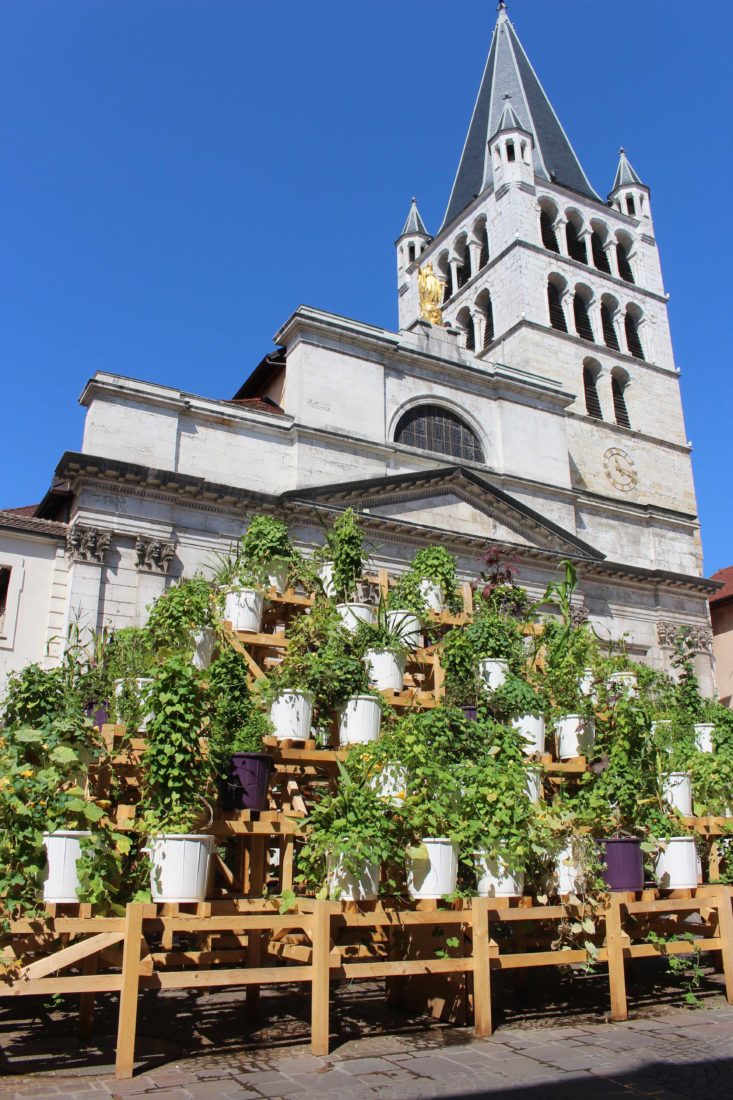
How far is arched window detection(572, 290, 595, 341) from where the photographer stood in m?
34.4

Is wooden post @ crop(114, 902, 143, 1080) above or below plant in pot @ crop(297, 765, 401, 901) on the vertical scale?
below

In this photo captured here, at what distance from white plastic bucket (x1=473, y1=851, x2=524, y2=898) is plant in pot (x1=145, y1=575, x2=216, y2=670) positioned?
10.8ft

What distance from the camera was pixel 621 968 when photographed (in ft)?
24.5

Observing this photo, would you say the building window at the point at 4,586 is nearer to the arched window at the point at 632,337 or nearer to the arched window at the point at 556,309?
the arched window at the point at 556,309

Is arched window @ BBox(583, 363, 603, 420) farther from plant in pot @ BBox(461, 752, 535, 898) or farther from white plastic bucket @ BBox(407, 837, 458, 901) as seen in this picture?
white plastic bucket @ BBox(407, 837, 458, 901)

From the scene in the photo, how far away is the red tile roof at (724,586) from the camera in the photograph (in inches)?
1305

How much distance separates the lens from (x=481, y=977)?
6777 mm

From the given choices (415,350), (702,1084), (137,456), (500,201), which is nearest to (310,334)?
(415,350)

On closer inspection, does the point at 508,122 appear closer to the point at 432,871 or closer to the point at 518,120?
the point at 518,120

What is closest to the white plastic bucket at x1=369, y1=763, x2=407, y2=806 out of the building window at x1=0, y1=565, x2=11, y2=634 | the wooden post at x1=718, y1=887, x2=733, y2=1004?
the wooden post at x1=718, y1=887, x2=733, y2=1004

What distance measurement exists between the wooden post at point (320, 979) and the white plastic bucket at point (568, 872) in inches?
90.7

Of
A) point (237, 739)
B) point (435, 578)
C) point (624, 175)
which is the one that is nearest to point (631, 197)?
point (624, 175)

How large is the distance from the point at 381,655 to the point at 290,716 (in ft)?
4.40

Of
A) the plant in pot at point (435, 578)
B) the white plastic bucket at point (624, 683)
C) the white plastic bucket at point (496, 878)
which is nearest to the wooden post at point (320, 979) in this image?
the white plastic bucket at point (496, 878)
